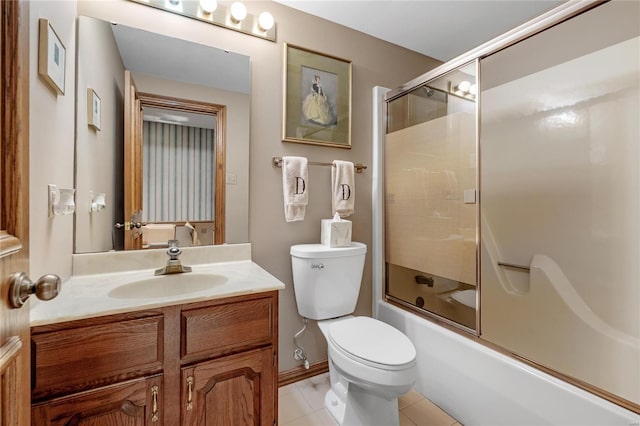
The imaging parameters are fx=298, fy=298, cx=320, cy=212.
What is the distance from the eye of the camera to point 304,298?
167 centimetres

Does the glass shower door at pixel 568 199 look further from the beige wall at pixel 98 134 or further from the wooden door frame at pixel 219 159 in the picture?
the beige wall at pixel 98 134

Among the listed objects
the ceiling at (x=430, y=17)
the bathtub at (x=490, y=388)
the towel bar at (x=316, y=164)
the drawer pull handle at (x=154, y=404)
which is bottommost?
the bathtub at (x=490, y=388)

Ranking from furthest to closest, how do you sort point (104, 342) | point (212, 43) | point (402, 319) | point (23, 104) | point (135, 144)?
point (402, 319) → point (212, 43) → point (135, 144) → point (104, 342) → point (23, 104)

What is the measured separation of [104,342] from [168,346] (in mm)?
177

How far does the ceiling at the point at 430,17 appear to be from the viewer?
67.4 inches

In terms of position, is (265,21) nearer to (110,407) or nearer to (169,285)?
(169,285)

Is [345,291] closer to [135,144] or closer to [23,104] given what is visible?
[135,144]

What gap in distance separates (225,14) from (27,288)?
61.8 inches

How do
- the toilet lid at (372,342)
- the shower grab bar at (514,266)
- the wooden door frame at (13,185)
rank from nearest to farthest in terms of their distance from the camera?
the wooden door frame at (13,185), the toilet lid at (372,342), the shower grab bar at (514,266)

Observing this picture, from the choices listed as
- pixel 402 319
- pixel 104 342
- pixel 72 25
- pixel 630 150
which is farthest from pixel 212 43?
pixel 630 150

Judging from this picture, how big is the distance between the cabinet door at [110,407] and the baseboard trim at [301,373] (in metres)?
0.91

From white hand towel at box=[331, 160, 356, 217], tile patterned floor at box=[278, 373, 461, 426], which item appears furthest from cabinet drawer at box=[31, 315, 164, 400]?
white hand towel at box=[331, 160, 356, 217]

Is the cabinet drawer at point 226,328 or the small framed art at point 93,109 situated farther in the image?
the small framed art at point 93,109

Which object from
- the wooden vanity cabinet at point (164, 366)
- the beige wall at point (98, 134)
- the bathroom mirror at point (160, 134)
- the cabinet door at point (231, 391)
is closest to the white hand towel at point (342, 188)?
the bathroom mirror at point (160, 134)
